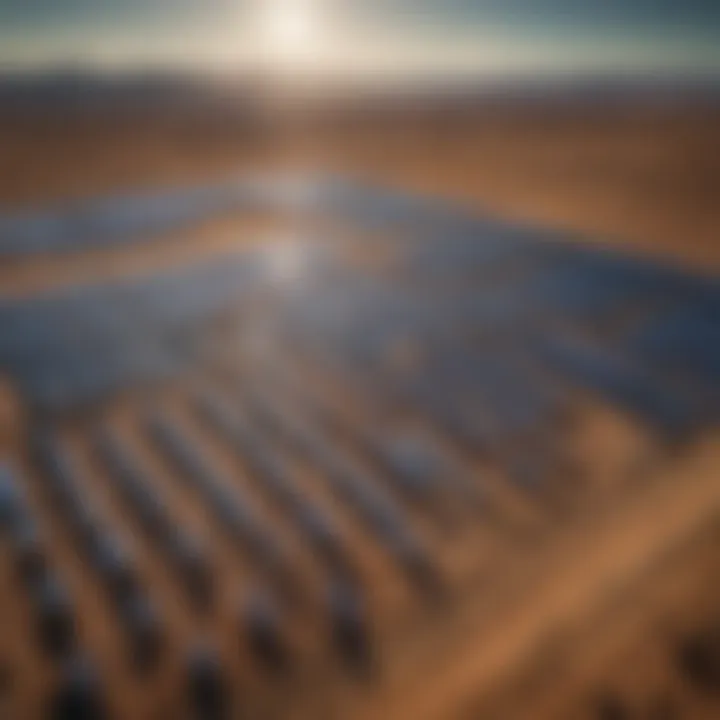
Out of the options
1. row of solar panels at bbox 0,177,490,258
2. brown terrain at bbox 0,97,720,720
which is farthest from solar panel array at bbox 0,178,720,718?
row of solar panels at bbox 0,177,490,258

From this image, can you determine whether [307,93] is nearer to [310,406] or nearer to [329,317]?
[329,317]

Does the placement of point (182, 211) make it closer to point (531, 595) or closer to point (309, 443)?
point (309, 443)

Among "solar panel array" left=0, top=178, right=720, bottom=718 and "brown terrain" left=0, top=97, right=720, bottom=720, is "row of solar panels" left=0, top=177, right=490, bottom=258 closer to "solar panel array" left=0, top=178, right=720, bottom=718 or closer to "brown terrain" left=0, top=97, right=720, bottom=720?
"solar panel array" left=0, top=178, right=720, bottom=718

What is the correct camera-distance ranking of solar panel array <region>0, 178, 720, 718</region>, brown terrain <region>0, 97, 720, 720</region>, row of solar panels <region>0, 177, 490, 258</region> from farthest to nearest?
row of solar panels <region>0, 177, 490, 258</region>
solar panel array <region>0, 178, 720, 718</region>
brown terrain <region>0, 97, 720, 720</region>

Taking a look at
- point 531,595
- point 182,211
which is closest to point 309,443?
point 531,595

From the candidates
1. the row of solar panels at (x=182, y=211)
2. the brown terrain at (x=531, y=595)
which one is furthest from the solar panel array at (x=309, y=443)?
the row of solar panels at (x=182, y=211)

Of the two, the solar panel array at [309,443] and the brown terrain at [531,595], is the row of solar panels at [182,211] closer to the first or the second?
the solar panel array at [309,443]

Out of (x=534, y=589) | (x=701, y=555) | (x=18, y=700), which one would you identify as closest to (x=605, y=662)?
(x=534, y=589)

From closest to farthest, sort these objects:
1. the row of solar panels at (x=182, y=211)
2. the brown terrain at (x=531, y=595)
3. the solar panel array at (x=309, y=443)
Result: the brown terrain at (x=531, y=595), the solar panel array at (x=309, y=443), the row of solar panels at (x=182, y=211)

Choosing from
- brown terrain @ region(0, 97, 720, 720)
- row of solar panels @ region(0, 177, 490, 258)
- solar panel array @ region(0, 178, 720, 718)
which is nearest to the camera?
brown terrain @ region(0, 97, 720, 720)

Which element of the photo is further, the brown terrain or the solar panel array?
the solar panel array

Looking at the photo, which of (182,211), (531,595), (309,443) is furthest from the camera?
(182,211)
